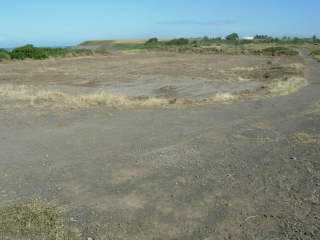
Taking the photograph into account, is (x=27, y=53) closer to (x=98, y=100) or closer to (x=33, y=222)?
(x=98, y=100)

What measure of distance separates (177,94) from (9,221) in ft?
54.4

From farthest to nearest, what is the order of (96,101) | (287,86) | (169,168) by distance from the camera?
1. (287,86)
2. (96,101)
3. (169,168)

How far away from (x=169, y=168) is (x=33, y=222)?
352cm

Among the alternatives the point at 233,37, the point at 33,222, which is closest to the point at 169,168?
the point at 33,222

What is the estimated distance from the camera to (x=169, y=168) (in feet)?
31.7

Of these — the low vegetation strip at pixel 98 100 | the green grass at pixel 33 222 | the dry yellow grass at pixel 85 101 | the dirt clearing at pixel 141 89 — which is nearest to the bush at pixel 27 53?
the dirt clearing at pixel 141 89

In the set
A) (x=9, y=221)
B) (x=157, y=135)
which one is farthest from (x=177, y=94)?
(x=9, y=221)

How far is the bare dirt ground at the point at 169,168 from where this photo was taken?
22.7ft

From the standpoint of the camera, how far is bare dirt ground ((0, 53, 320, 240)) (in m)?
6.93

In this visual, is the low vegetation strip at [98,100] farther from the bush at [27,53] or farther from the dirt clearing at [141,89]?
the bush at [27,53]

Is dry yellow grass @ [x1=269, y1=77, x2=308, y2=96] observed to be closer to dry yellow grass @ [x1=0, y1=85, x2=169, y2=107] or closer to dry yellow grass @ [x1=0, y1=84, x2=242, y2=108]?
dry yellow grass @ [x1=0, y1=84, x2=242, y2=108]

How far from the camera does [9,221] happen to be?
22.1 ft

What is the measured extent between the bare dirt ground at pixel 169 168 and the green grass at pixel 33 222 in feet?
0.68

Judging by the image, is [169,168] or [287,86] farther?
[287,86]
